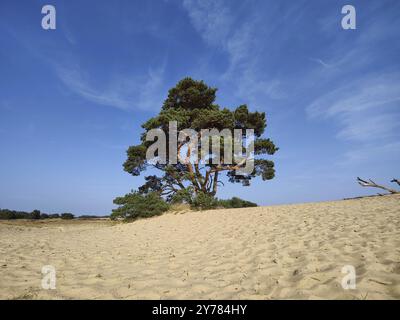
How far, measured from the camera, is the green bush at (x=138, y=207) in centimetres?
1457

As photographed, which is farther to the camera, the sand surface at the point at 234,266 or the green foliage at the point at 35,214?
the green foliage at the point at 35,214

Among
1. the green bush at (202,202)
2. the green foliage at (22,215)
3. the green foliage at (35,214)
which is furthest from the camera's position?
the green foliage at (35,214)

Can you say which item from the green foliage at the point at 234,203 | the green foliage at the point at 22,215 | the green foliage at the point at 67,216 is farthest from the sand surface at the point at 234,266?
the green foliage at the point at 67,216

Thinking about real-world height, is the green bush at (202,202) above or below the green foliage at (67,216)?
above

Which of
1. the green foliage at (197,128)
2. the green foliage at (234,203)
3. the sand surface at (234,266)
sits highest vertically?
the green foliage at (197,128)

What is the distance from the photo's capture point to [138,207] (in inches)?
581

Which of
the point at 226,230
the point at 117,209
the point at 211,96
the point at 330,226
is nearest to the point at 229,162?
the point at 211,96

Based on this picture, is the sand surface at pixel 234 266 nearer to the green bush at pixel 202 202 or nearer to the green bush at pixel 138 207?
the green bush at pixel 138 207

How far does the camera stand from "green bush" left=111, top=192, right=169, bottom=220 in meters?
14.6

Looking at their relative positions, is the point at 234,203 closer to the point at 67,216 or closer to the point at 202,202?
the point at 202,202

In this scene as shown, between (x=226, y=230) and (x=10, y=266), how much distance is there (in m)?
Answer: 5.56

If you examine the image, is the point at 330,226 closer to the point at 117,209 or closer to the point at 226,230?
the point at 226,230
